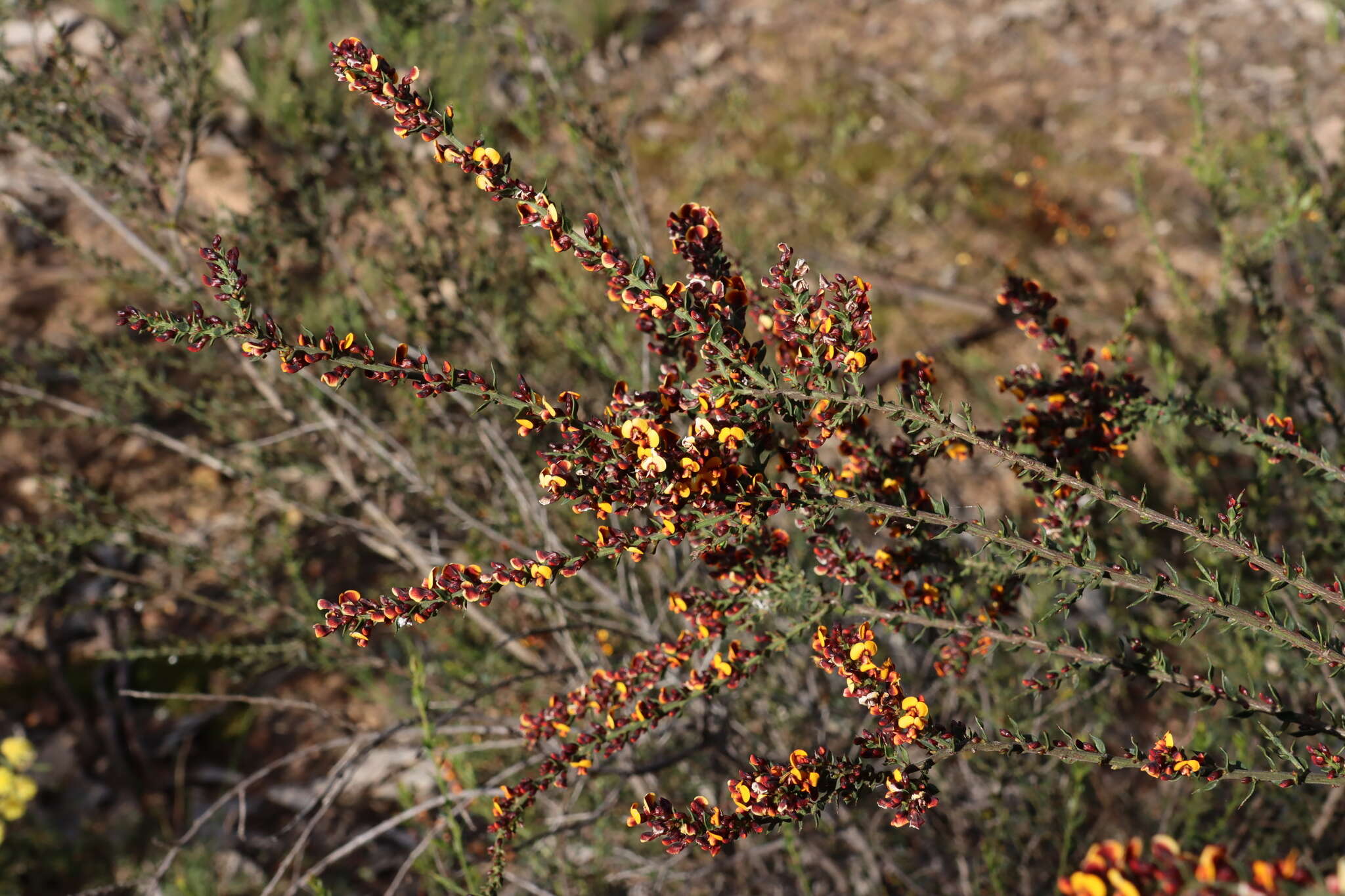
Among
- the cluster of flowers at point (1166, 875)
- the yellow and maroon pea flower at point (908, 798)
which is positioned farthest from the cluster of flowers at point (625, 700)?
the cluster of flowers at point (1166, 875)

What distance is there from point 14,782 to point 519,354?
95.1 inches

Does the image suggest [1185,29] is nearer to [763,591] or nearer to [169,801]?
[763,591]

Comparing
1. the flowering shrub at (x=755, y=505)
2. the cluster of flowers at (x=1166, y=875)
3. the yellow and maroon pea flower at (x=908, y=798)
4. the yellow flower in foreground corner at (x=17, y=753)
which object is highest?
the flowering shrub at (x=755, y=505)

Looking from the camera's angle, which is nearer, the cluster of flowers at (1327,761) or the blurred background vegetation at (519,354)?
the cluster of flowers at (1327,761)

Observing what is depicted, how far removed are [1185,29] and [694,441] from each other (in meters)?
7.53

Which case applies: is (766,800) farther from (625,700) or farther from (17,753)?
(17,753)

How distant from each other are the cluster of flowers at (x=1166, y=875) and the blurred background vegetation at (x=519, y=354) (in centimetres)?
58

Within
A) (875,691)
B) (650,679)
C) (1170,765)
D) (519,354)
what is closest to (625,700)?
(650,679)

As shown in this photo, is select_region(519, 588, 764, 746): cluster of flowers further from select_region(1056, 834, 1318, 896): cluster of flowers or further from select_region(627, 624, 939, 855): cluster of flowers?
select_region(1056, 834, 1318, 896): cluster of flowers

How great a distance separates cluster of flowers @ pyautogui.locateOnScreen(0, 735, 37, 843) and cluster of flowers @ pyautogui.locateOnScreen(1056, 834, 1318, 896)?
349 centimetres

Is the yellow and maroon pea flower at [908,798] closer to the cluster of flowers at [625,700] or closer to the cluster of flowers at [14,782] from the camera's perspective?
the cluster of flowers at [625,700]

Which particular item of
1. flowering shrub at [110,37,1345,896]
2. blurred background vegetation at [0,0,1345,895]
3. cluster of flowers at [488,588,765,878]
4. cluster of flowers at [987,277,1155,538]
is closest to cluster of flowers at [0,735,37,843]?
blurred background vegetation at [0,0,1345,895]

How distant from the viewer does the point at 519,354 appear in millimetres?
3467

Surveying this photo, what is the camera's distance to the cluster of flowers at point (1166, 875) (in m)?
0.93
